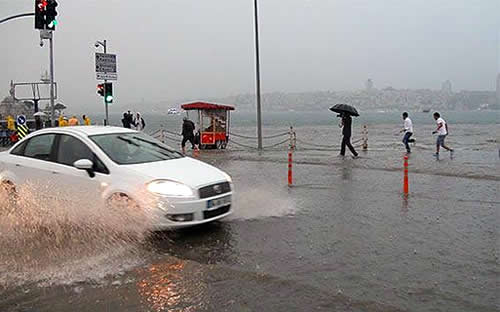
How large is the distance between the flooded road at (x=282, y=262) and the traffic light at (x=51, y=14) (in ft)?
37.1

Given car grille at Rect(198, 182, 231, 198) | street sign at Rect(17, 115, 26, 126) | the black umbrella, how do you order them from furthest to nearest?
street sign at Rect(17, 115, 26, 126), the black umbrella, car grille at Rect(198, 182, 231, 198)

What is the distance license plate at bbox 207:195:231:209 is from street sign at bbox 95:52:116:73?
1319 cm

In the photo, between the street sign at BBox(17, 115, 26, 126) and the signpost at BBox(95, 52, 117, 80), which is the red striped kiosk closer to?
the signpost at BBox(95, 52, 117, 80)

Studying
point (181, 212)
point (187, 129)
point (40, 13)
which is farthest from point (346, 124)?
point (181, 212)

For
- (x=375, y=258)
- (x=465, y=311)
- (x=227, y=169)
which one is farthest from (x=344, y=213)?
(x=227, y=169)

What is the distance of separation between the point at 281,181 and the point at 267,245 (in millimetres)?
6198

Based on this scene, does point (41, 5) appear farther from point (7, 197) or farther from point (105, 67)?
point (7, 197)

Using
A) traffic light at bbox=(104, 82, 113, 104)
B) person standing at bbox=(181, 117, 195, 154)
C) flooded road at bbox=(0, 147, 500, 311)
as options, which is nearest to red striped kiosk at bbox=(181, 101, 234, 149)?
person standing at bbox=(181, 117, 195, 154)

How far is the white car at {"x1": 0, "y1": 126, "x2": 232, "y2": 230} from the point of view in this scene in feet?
21.7

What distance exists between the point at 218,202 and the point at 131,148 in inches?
67.2

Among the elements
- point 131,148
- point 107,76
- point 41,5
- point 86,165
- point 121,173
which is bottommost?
point 121,173

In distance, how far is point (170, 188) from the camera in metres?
6.64

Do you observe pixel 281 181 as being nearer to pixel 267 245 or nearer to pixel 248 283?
pixel 267 245

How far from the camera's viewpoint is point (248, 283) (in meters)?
5.07
